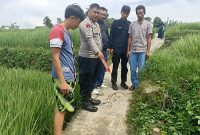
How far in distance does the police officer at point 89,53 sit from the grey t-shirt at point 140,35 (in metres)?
1.28

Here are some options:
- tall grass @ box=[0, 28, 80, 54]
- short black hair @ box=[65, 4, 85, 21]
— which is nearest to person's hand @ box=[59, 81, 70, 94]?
short black hair @ box=[65, 4, 85, 21]

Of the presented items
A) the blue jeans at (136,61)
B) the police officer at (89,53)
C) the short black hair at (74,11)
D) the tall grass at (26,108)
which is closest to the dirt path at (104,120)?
the police officer at (89,53)

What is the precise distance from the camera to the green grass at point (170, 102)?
4.45 metres

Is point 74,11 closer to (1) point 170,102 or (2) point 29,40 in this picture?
(1) point 170,102

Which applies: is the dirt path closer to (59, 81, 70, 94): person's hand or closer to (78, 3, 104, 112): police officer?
(78, 3, 104, 112): police officer

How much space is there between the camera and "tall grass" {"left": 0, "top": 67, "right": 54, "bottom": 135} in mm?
3291

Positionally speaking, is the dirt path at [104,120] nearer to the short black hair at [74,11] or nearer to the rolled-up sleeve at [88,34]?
the rolled-up sleeve at [88,34]

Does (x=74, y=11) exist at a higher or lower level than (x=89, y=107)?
higher

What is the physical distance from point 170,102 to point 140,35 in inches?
70.4

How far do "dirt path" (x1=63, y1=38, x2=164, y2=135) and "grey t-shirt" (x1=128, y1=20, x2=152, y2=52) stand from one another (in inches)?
39.8

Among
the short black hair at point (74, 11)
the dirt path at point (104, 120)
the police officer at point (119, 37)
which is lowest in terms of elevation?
the dirt path at point (104, 120)

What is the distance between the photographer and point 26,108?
12.6 ft

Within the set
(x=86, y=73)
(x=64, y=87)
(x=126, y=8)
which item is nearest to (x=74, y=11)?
(x=64, y=87)

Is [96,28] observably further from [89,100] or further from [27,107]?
[27,107]
